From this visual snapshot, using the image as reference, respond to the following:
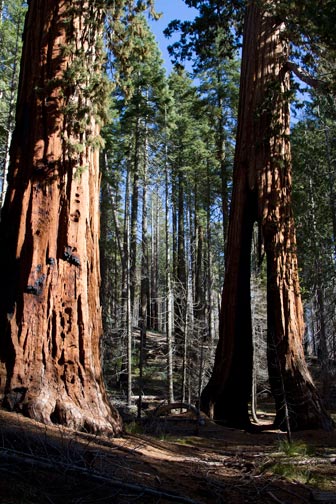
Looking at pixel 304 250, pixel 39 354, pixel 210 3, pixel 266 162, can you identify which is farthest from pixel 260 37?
pixel 39 354

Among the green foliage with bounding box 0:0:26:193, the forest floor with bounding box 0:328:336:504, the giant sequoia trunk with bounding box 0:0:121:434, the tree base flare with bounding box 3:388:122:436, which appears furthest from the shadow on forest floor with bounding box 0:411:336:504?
the green foliage with bounding box 0:0:26:193

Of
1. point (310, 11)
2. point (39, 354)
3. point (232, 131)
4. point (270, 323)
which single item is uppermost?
point (232, 131)

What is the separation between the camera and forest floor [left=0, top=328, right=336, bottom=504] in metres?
2.80

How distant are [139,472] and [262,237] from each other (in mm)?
7246

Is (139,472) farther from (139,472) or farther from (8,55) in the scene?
(8,55)

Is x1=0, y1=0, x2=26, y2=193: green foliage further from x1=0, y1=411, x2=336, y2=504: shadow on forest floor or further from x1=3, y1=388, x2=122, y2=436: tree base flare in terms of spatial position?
x1=0, y1=411, x2=336, y2=504: shadow on forest floor

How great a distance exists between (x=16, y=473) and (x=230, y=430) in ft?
20.6

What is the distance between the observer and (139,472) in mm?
3568

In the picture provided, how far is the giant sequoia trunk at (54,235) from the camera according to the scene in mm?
4730

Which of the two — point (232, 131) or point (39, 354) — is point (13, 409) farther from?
point (232, 131)

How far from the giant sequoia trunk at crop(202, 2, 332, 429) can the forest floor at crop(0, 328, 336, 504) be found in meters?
3.44

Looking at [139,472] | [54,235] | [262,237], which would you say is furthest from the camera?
[262,237]

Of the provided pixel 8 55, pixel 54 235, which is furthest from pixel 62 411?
pixel 8 55

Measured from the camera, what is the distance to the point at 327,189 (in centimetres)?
1708
